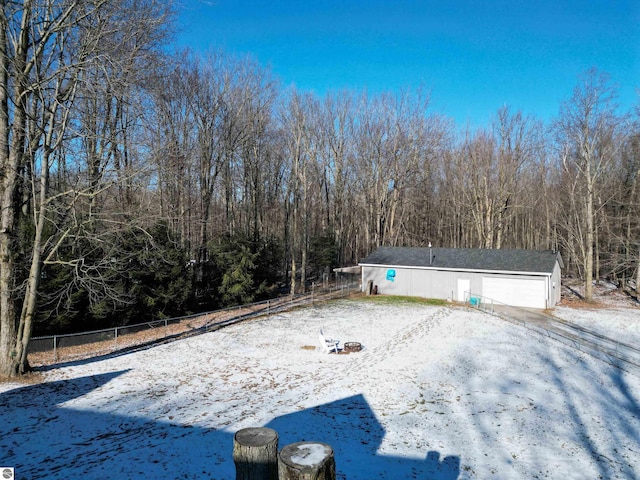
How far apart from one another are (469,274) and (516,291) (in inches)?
114

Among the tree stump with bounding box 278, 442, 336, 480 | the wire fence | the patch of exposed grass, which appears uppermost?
the tree stump with bounding box 278, 442, 336, 480

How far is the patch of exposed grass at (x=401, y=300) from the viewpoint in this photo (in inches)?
985

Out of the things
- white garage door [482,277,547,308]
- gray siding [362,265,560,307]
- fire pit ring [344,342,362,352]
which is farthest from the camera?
gray siding [362,265,560,307]

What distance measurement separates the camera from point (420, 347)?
48.1 feet

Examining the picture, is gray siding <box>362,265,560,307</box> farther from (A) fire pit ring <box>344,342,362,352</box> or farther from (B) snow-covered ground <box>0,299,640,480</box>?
(A) fire pit ring <box>344,342,362,352</box>

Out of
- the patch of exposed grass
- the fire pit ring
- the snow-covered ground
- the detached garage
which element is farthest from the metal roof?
the fire pit ring

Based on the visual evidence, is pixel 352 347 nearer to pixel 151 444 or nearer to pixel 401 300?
pixel 151 444

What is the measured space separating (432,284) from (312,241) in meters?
14.4

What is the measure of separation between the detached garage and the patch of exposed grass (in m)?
0.71

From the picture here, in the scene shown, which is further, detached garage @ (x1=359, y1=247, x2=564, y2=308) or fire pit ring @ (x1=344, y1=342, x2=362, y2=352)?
detached garage @ (x1=359, y1=247, x2=564, y2=308)

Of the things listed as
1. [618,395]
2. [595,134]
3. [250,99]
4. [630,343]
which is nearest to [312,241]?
[250,99]

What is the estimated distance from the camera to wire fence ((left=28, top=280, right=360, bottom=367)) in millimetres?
14094

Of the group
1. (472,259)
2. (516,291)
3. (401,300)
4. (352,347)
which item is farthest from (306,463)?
(472,259)

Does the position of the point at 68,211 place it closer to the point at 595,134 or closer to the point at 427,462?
the point at 427,462
